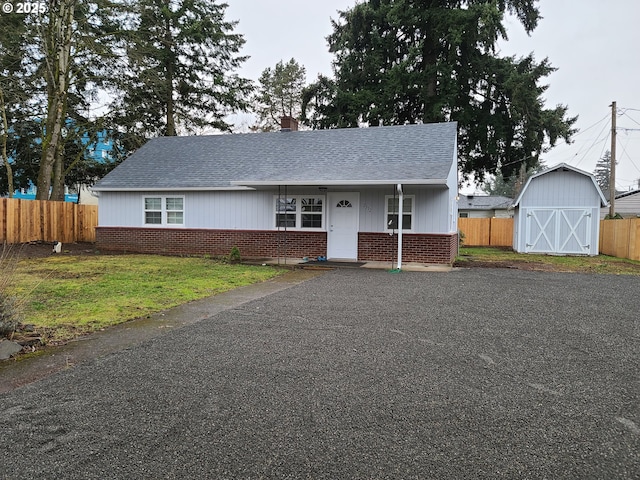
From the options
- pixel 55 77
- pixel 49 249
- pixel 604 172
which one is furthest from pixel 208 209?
pixel 604 172

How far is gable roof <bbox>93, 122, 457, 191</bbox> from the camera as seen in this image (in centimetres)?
1290

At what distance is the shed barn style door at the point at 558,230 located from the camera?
18844mm

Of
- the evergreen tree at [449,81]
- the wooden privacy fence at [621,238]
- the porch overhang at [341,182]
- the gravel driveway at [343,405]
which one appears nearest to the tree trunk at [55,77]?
the porch overhang at [341,182]

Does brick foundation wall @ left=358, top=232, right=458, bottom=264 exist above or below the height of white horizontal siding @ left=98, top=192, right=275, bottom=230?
below

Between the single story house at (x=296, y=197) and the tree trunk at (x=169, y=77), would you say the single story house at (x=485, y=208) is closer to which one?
the single story house at (x=296, y=197)

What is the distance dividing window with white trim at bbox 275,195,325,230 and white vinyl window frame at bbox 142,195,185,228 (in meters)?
3.99

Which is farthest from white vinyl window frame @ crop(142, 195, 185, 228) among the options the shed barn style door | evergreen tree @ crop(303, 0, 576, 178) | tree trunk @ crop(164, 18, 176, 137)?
the shed barn style door

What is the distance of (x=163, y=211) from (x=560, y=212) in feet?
56.7

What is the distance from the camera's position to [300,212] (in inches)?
573

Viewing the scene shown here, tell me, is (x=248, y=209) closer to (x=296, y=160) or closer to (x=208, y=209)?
(x=208, y=209)

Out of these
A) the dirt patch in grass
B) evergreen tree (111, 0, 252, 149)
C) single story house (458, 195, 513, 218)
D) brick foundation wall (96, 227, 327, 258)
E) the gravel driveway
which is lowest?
the gravel driveway

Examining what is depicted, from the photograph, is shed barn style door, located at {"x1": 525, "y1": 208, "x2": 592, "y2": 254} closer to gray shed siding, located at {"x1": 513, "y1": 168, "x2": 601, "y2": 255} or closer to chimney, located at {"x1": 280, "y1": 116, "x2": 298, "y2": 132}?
gray shed siding, located at {"x1": 513, "y1": 168, "x2": 601, "y2": 255}

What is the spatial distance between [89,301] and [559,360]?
272 inches

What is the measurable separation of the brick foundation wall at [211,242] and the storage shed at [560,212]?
11.2 meters
